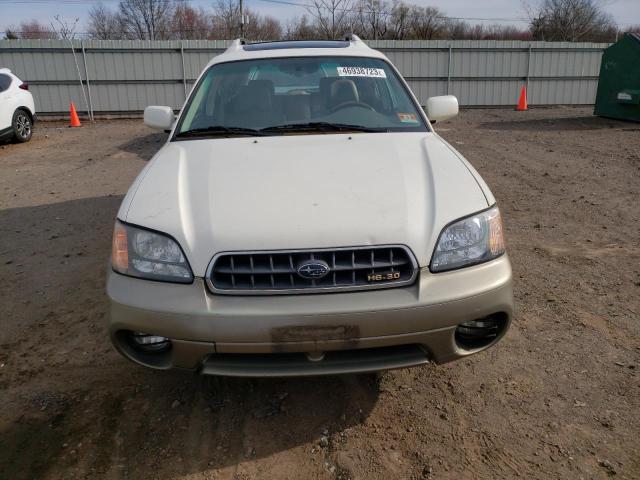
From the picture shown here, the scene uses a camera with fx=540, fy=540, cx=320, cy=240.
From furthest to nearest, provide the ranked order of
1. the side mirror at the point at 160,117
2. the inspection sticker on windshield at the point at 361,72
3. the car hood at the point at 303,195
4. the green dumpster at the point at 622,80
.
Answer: the green dumpster at the point at 622,80, the side mirror at the point at 160,117, the inspection sticker on windshield at the point at 361,72, the car hood at the point at 303,195

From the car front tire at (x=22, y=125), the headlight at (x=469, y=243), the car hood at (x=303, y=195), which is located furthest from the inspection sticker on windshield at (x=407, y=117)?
the car front tire at (x=22, y=125)

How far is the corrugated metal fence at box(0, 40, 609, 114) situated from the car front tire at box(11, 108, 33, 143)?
16.4 ft

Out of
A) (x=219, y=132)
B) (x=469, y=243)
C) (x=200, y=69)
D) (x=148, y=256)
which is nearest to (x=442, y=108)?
(x=219, y=132)

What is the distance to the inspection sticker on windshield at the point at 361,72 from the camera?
3803mm

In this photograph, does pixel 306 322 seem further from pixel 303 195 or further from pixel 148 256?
pixel 148 256

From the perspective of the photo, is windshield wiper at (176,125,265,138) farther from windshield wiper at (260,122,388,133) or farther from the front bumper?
the front bumper

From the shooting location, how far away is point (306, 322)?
2137 millimetres

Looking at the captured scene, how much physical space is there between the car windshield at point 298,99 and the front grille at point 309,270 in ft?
4.36

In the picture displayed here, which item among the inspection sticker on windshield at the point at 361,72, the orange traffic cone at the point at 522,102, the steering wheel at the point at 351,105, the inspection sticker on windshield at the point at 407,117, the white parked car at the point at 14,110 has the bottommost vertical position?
the orange traffic cone at the point at 522,102

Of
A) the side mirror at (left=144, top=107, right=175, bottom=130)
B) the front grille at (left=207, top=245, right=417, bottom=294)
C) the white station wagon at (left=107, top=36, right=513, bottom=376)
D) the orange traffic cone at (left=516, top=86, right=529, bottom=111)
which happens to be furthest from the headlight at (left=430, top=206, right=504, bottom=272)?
the orange traffic cone at (left=516, top=86, right=529, bottom=111)

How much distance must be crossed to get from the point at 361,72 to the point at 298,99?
544 millimetres

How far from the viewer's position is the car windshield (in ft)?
11.2

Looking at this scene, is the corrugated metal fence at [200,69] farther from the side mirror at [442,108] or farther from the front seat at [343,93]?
the front seat at [343,93]

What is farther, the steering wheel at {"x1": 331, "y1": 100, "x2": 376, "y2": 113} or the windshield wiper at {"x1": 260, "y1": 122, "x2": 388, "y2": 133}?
Answer: the steering wheel at {"x1": 331, "y1": 100, "x2": 376, "y2": 113}
